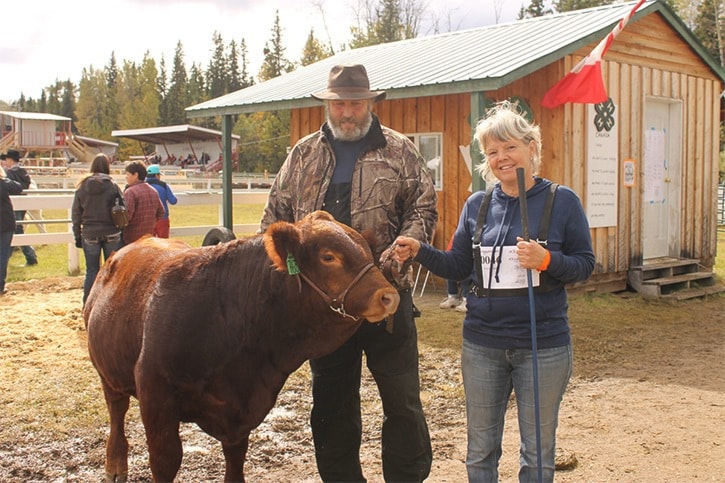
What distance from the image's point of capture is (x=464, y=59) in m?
10.6

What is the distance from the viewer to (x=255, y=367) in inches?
131

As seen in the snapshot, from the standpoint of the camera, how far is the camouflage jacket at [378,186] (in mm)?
3676

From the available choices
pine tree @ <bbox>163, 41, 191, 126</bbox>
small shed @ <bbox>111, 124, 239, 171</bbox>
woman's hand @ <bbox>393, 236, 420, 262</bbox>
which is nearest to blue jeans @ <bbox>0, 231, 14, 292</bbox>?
woman's hand @ <bbox>393, 236, 420, 262</bbox>

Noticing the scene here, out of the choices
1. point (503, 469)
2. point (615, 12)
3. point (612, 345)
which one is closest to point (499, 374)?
point (503, 469)

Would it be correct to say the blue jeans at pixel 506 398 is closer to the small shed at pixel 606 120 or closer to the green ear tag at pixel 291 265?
the green ear tag at pixel 291 265

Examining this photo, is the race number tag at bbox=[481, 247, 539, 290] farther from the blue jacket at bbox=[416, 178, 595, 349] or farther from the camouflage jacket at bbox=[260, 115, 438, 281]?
the camouflage jacket at bbox=[260, 115, 438, 281]

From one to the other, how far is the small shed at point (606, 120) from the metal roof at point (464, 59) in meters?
0.03

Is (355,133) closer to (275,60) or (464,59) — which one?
(464,59)

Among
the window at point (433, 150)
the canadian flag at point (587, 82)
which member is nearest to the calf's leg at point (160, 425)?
the canadian flag at point (587, 82)

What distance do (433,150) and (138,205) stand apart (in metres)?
4.48

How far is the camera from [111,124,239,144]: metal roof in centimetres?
5375

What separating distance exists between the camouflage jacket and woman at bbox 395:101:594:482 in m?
0.55

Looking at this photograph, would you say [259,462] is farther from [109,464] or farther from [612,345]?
[612,345]

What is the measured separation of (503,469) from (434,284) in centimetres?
692
